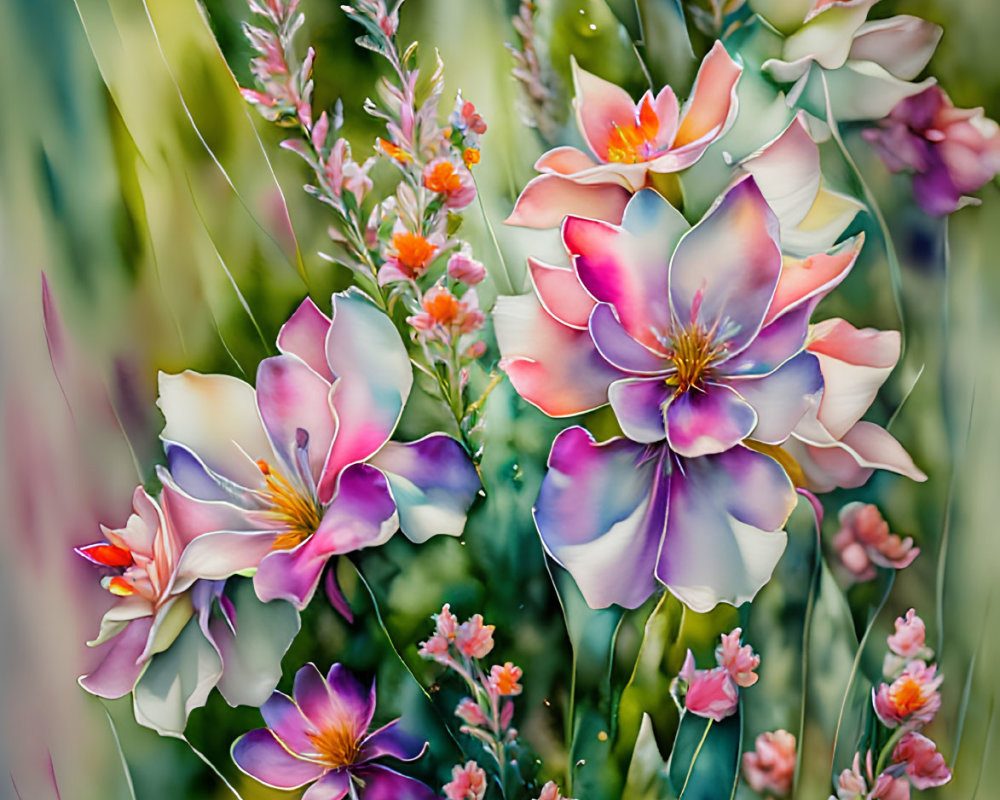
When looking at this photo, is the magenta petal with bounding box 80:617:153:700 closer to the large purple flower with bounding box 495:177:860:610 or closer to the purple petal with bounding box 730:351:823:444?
the large purple flower with bounding box 495:177:860:610

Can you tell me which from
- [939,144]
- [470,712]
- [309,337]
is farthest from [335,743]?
[939,144]

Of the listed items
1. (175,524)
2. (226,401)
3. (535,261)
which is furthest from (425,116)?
(175,524)

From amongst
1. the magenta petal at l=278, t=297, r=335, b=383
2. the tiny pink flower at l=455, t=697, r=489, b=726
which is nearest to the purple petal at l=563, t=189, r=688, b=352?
the magenta petal at l=278, t=297, r=335, b=383

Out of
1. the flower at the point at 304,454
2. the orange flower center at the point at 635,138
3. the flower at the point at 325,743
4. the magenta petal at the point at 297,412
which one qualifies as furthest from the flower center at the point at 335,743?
the orange flower center at the point at 635,138

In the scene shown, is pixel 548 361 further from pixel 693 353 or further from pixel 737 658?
pixel 737 658

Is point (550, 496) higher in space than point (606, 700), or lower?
higher

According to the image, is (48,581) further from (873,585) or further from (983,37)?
(983,37)
